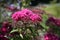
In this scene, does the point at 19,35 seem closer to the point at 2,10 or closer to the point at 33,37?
the point at 33,37

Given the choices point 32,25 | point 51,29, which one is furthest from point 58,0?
point 32,25

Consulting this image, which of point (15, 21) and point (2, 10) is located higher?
point (15, 21)

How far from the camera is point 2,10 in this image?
260 inches

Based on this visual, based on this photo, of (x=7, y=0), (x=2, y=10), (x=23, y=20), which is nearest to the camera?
(x=23, y=20)

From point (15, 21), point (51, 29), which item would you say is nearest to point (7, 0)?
point (51, 29)

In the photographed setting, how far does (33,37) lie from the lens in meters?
3.95

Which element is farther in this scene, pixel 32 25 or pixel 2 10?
pixel 2 10

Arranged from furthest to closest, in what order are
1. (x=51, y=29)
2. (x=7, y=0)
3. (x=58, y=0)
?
(x=58, y=0), (x=7, y=0), (x=51, y=29)

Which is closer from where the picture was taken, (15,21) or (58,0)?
(15,21)

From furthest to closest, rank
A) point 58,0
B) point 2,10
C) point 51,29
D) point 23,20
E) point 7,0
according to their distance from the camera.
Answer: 1. point 58,0
2. point 7,0
3. point 2,10
4. point 51,29
5. point 23,20

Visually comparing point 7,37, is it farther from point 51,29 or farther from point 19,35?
point 51,29

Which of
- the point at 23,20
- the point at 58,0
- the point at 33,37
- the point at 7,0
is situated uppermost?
the point at 23,20

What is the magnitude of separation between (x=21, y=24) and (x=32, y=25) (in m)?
0.15

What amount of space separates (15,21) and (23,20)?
0.17 metres
